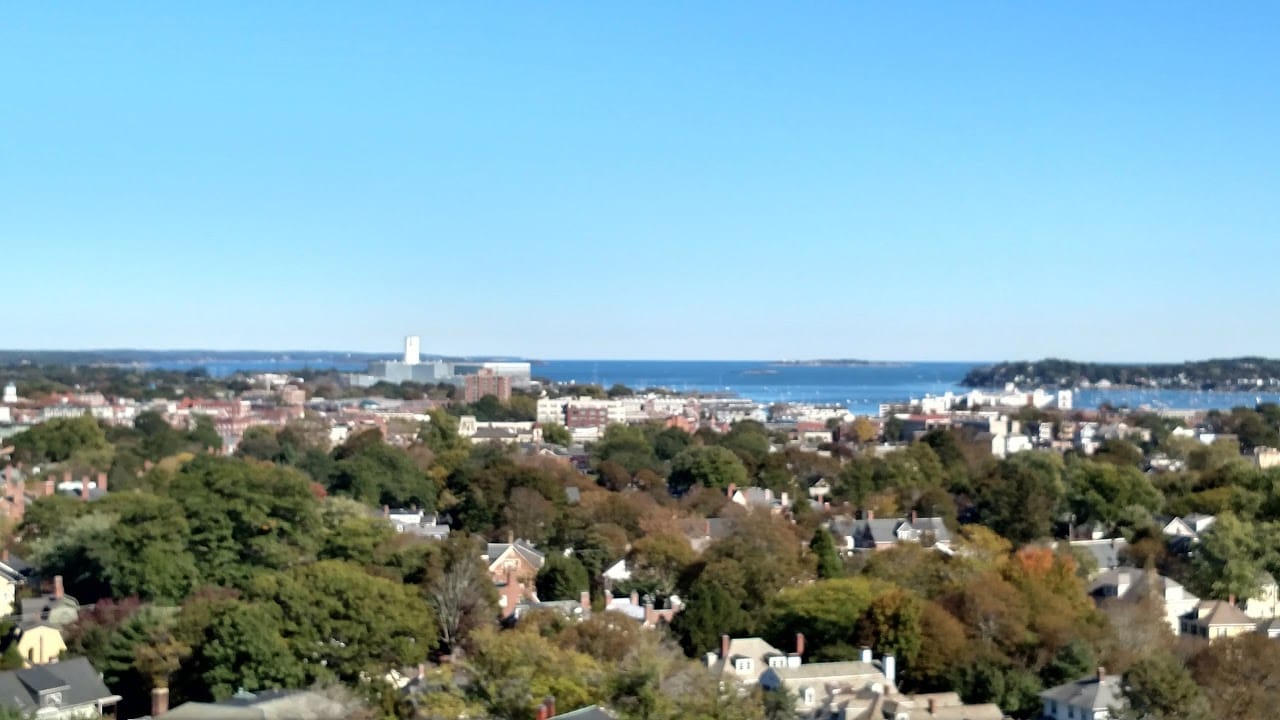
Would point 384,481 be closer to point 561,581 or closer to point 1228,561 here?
point 561,581

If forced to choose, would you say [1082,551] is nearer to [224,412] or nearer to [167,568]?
[167,568]

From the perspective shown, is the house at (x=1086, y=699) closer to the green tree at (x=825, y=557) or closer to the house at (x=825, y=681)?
the house at (x=825, y=681)

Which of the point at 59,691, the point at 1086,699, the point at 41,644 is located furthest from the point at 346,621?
the point at 1086,699

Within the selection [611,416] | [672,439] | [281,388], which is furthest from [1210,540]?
[281,388]

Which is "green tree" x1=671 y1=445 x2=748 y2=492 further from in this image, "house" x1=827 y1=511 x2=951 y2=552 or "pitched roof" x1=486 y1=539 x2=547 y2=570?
"pitched roof" x1=486 y1=539 x2=547 y2=570

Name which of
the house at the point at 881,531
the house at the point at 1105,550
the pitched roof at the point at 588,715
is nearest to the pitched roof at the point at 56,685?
the pitched roof at the point at 588,715

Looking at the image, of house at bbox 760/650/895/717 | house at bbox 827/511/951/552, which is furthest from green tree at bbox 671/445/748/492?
house at bbox 760/650/895/717
